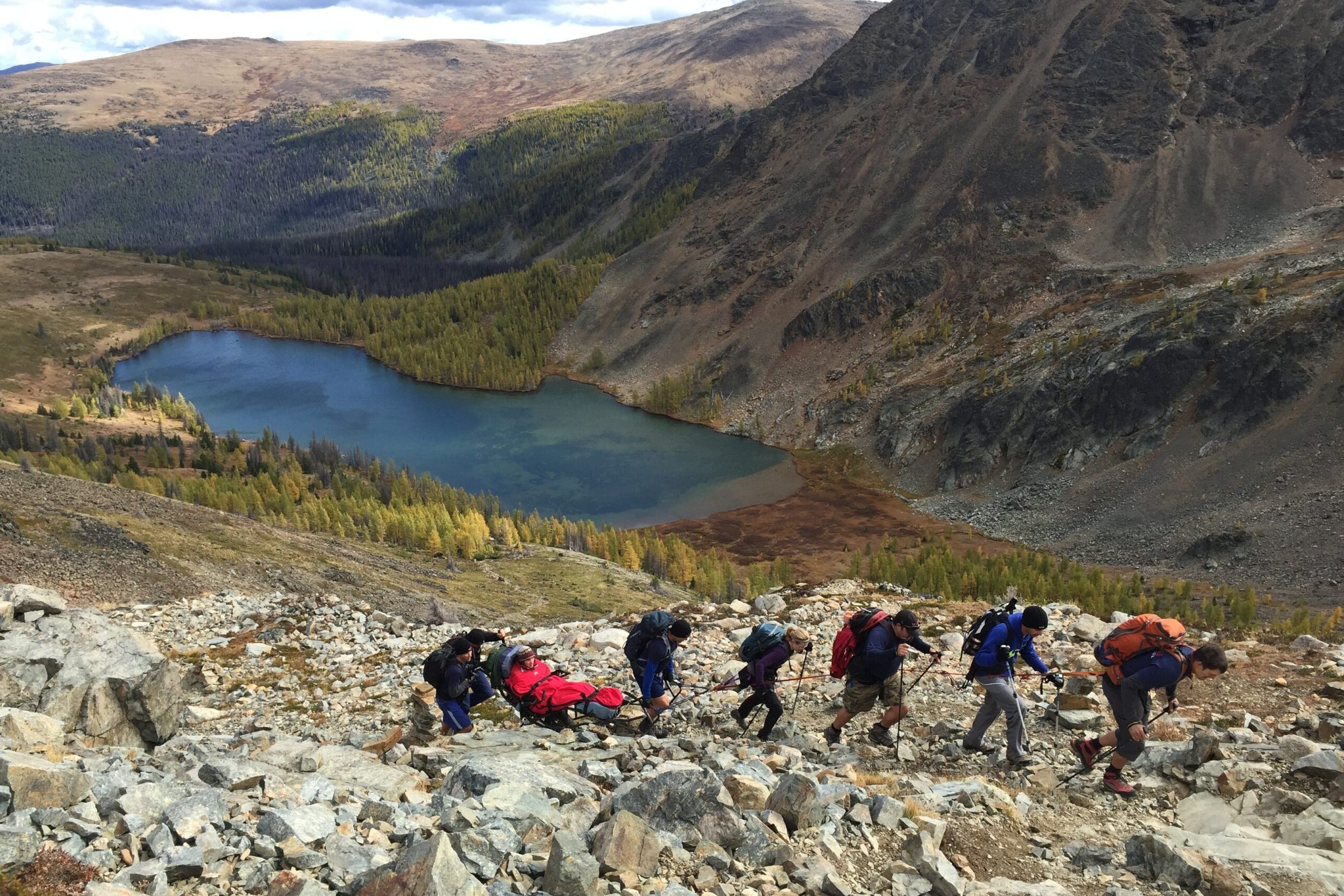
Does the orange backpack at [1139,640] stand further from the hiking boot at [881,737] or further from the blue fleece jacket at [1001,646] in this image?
the hiking boot at [881,737]

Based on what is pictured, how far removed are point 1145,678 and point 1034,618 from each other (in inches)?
67.6

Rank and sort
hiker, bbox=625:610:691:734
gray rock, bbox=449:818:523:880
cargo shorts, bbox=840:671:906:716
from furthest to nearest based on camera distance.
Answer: hiker, bbox=625:610:691:734 < cargo shorts, bbox=840:671:906:716 < gray rock, bbox=449:818:523:880

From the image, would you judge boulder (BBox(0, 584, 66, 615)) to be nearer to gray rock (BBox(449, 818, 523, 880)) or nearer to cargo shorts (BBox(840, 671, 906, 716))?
gray rock (BBox(449, 818, 523, 880))

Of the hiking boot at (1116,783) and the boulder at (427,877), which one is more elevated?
the boulder at (427,877)

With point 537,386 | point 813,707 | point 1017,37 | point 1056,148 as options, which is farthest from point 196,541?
point 1017,37

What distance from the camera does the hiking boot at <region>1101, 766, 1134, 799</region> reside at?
1202 centimetres

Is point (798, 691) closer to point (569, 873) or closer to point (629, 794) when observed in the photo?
point (629, 794)

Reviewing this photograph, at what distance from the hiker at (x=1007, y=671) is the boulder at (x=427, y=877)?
908cm

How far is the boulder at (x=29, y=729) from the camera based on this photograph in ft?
36.5

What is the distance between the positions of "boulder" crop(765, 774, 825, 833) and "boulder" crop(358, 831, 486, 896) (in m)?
4.10

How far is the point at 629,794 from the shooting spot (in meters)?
10.3

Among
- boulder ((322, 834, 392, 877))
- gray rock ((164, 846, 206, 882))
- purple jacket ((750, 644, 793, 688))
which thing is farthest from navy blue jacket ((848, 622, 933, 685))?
gray rock ((164, 846, 206, 882))

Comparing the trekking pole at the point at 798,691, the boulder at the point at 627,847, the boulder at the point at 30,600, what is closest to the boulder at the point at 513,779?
the boulder at the point at 627,847

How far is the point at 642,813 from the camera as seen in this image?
9914 millimetres
